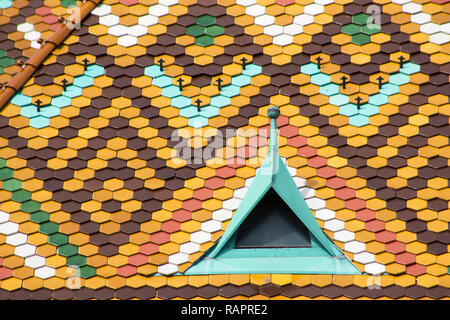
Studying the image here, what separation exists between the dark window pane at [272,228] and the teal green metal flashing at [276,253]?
0.09 meters

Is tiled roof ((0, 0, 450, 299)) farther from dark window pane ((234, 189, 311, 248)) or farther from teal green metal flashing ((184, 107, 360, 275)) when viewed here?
dark window pane ((234, 189, 311, 248))

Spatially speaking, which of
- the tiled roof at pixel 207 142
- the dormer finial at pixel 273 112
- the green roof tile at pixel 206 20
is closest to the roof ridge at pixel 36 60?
the tiled roof at pixel 207 142

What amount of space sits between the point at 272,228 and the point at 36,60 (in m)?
5.20

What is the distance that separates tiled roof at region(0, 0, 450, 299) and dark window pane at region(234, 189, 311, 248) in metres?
0.39

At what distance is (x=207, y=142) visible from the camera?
20.6 m

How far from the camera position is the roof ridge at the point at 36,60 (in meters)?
21.6

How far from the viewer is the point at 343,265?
62.5 feet

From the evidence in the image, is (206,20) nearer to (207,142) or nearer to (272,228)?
(207,142)

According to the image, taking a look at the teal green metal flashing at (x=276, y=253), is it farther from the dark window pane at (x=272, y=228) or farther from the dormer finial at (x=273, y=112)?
the dormer finial at (x=273, y=112)
